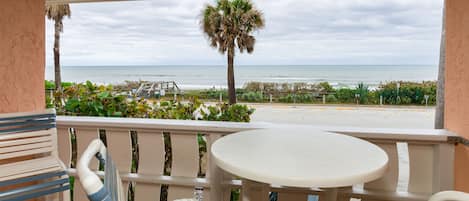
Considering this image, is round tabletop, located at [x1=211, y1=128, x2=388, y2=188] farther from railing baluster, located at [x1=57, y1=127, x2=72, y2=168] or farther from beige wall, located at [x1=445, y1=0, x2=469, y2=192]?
railing baluster, located at [x1=57, y1=127, x2=72, y2=168]

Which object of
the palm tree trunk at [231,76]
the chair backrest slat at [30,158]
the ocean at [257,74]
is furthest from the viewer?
the ocean at [257,74]

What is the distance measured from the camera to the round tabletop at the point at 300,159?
989 mm

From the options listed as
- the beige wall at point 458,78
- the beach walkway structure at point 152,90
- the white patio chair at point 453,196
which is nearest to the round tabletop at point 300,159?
the white patio chair at point 453,196

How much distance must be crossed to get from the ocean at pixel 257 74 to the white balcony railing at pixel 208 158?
2311 centimetres

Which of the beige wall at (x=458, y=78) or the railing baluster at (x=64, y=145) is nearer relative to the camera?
the beige wall at (x=458, y=78)

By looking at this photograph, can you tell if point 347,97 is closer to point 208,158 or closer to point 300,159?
point 208,158

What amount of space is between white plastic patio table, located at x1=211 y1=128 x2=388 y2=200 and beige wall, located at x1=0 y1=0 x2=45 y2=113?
1405 mm

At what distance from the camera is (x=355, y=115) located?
11.9 meters

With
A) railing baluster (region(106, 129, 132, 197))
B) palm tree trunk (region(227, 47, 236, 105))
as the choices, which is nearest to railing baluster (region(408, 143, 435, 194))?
railing baluster (region(106, 129, 132, 197))

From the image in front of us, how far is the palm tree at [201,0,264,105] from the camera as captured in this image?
895 centimetres

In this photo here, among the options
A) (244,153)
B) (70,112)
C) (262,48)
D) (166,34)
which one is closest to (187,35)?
(166,34)

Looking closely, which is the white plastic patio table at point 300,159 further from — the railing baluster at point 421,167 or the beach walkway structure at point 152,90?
the beach walkway structure at point 152,90

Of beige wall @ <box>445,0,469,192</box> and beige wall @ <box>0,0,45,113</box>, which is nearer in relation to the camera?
beige wall @ <box>445,0,469,192</box>

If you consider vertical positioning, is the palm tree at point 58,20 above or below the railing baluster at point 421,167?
above
